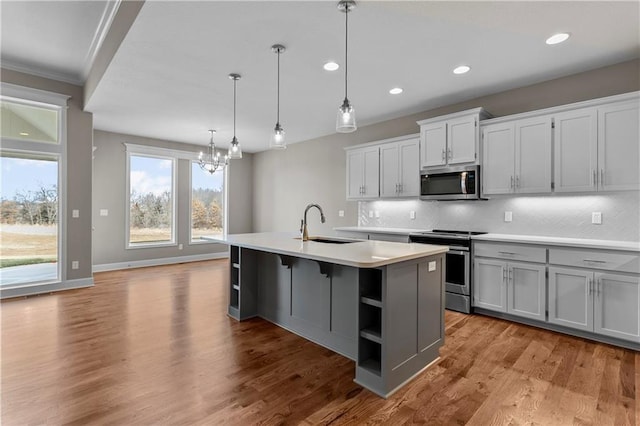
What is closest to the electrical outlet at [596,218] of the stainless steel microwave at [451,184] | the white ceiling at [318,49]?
the stainless steel microwave at [451,184]

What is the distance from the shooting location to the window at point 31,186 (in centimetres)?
438

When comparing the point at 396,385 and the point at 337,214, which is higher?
the point at 337,214

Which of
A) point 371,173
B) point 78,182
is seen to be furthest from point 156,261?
point 371,173

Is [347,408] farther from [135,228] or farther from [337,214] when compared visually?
[135,228]

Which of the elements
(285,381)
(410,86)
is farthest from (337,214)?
(285,381)

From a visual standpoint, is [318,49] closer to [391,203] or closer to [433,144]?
[433,144]

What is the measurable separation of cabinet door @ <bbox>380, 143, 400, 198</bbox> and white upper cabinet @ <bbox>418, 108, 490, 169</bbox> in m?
0.48

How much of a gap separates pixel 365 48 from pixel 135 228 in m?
5.90

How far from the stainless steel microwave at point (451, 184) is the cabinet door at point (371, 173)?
0.82 meters

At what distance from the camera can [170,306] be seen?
404 centimetres

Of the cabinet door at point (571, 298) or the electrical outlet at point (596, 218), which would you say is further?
the electrical outlet at point (596, 218)

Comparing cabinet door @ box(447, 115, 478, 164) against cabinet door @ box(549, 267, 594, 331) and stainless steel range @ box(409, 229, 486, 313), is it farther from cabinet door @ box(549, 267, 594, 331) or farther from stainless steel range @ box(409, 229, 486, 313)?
cabinet door @ box(549, 267, 594, 331)

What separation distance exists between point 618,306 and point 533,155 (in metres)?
1.66

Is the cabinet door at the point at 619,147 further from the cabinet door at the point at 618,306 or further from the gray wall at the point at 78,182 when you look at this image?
the gray wall at the point at 78,182
